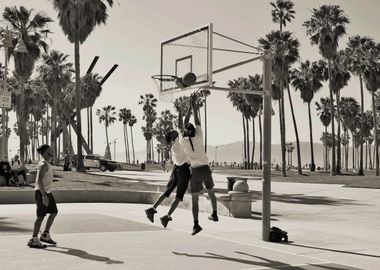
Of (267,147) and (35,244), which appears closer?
(35,244)

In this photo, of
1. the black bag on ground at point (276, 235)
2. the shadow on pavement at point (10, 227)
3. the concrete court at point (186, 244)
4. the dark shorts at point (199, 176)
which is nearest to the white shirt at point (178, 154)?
the dark shorts at point (199, 176)

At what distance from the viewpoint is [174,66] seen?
1220 cm

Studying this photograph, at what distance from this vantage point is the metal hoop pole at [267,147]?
9859 mm

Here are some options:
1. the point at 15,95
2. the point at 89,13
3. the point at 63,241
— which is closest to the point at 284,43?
the point at 89,13

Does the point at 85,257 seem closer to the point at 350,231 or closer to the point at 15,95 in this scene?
the point at 350,231

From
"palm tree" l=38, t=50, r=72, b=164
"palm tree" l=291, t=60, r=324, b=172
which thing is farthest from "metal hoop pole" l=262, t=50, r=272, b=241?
"palm tree" l=291, t=60, r=324, b=172

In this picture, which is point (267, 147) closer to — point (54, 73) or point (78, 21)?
point (78, 21)

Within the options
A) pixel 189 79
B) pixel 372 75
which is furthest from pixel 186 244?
pixel 372 75

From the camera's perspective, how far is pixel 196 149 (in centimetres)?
899

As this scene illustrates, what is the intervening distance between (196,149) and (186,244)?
1694 mm

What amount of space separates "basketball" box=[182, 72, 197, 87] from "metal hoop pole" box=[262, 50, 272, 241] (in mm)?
1481

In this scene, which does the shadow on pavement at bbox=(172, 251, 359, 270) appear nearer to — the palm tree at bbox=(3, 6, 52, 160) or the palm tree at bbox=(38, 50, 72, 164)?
the palm tree at bbox=(3, 6, 52, 160)

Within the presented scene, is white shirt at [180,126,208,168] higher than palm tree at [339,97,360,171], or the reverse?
palm tree at [339,97,360,171]

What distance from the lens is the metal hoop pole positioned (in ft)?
32.3
